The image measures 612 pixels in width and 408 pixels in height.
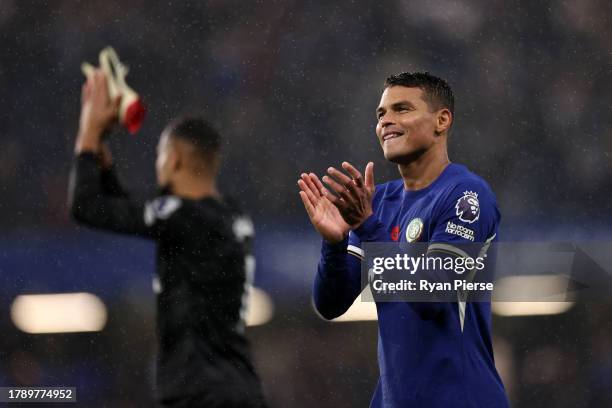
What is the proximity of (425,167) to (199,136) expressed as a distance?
82cm

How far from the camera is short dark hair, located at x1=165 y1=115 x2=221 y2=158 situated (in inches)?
Answer: 97.8

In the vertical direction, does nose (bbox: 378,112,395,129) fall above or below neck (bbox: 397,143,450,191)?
above

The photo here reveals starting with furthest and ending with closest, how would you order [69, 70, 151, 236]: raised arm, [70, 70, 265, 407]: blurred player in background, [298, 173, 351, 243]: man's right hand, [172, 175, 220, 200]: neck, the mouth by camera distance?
the mouth → [298, 173, 351, 243]: man's right hand → [172, 175, 220, 200]: neck → [70, 70, 265, 407]: blurred player in background → [69, 70, 151, 236]: raised arm

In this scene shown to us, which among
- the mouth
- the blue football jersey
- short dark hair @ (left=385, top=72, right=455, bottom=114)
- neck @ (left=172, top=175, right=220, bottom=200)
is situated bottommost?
the blue football jersey

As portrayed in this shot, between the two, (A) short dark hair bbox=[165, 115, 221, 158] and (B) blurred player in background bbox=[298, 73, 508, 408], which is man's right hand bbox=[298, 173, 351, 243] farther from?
(A) short dark hair bbox=[165, 115, 221, 158]

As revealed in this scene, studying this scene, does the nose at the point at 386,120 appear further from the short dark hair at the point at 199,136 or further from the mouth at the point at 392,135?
the short dark hair at the point at 199,136

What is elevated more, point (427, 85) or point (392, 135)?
point (427, 85)

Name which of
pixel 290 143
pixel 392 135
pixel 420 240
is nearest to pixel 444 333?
pixel 420 240

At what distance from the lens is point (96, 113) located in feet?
8.27

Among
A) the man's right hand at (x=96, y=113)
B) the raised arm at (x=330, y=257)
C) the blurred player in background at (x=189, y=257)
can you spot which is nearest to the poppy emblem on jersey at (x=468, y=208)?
the raised arm at (x=330, y=257)

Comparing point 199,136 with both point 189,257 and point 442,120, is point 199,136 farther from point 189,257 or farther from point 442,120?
point 442,120

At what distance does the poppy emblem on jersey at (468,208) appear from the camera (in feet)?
8.50

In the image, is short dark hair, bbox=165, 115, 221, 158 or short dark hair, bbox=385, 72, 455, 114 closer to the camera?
short dark hair, bbox=165, 115, 221, 158

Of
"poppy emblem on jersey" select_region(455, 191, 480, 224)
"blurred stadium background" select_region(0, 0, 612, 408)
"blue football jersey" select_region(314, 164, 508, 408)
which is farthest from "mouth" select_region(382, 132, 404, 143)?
"blurred stadium background" select_region(0, 0, 612, 408)
